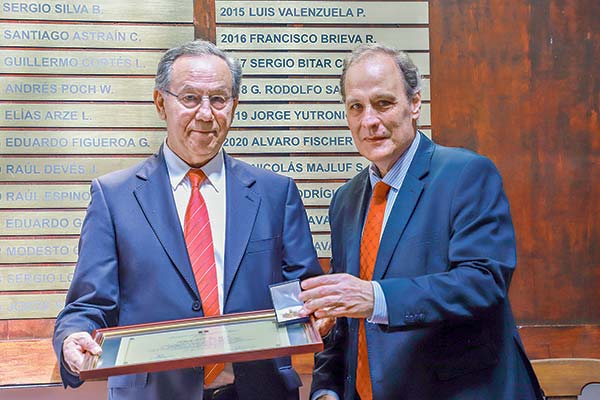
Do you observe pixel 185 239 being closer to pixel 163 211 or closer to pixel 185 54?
pixel 163 211

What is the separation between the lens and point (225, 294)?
6.48 feet

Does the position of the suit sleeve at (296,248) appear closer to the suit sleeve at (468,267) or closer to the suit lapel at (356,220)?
the suit lapel at (356,220)

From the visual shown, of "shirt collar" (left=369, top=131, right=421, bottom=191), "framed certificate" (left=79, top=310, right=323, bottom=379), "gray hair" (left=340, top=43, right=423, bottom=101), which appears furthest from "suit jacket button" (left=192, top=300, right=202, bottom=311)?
"gray hair" (left=340, top=43, right=423, bottom=101)

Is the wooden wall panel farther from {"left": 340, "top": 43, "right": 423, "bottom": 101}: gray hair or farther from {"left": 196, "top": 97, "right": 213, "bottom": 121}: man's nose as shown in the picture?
{"left": 196, "top": 97, "right": 213, "bottom": 121}: man's nose

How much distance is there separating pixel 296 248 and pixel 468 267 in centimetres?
56

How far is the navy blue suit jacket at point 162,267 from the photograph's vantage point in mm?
1931

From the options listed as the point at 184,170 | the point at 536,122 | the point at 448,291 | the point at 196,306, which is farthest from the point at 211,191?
the point at 536,122

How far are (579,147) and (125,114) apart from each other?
6.46 feet

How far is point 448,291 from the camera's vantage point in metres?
1.72

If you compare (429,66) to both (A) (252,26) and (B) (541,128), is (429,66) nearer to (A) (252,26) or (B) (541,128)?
(B) (541,128)

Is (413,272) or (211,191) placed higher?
(211,191)

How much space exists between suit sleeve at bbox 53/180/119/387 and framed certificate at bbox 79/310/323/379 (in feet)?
0.43

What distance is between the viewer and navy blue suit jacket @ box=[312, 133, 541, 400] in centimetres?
172

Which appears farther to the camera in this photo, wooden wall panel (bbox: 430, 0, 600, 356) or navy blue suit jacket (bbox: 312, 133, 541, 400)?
wooden wall panel (bbox: 430, 0, 600, 356)
